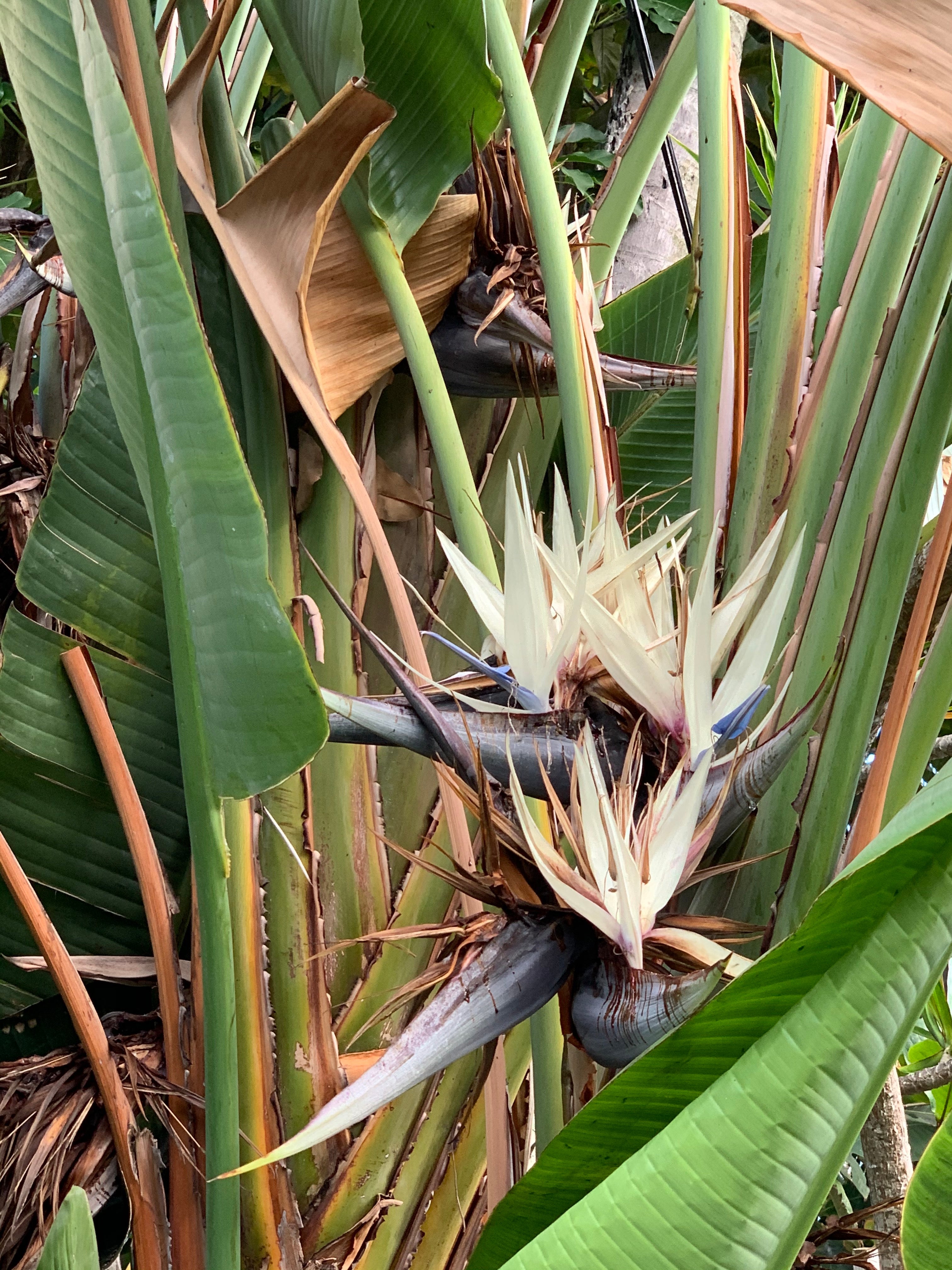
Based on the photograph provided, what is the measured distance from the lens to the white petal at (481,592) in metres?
0.38

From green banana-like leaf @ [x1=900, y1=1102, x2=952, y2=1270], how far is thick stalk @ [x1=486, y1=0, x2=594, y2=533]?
27 centimetres

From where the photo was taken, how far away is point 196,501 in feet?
1.06

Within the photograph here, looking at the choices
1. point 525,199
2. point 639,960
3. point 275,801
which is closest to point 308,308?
point 525,199

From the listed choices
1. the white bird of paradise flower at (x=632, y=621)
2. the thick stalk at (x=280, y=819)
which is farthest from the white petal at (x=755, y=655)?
the thick stalk at (x=280, y=819)

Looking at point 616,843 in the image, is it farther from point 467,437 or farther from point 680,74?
point 680,74

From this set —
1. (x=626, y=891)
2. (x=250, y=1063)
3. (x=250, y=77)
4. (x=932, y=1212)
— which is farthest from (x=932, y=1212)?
(x=250, y=77)

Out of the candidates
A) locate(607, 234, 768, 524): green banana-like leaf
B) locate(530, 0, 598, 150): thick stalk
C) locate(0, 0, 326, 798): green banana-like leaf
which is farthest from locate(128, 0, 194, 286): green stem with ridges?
locate(607, 234, 768, 524): green banana-like leaf

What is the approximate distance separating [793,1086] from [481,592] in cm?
23

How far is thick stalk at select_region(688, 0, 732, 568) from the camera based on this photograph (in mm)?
483

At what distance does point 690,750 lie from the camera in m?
0.33

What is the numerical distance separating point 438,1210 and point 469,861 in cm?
23

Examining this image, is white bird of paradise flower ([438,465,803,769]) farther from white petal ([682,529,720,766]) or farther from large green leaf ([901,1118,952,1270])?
large green leaf ([901,1118,952,1270])

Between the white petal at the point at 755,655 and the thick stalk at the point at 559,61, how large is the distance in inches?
14.5

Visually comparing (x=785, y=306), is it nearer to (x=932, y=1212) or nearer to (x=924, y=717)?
(x=924, y=717)
